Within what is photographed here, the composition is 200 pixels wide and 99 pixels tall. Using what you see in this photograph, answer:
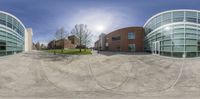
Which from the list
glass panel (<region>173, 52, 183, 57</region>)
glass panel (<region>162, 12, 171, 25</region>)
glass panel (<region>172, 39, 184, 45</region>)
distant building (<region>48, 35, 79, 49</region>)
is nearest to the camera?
glass panel (<region>173, 52, 183, 57</region>)

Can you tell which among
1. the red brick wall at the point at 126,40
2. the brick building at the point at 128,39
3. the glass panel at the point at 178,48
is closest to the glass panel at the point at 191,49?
the glass panel at the point at 178,48

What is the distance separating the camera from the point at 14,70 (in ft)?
Answer: 48.6

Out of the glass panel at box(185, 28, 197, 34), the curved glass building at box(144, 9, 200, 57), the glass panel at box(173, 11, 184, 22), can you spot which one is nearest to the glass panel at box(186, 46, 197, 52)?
the curved glass building at box(144, 9, 200, 57)

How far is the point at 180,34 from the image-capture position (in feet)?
76.4

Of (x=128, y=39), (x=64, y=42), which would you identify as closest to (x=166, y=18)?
(x=128, y=39)

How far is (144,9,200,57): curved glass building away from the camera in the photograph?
74.2 feet

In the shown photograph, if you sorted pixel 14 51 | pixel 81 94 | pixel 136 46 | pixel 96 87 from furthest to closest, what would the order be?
pixel 136 46 → pixel 14 51 → pixel 96 87 → pixel 81 94

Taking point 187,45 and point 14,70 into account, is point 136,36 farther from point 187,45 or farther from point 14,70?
point 14,70

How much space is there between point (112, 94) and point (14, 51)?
22.4 m

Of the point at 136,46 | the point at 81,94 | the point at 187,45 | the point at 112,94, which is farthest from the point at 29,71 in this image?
the point at 136,46

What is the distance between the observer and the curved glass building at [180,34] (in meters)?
22.6

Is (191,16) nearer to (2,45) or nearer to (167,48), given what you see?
(167,48)

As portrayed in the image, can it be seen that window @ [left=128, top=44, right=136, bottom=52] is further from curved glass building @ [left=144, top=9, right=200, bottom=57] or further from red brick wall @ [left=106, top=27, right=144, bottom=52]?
curved glass building @ [left=144, top=9, right=200, bottom=57]

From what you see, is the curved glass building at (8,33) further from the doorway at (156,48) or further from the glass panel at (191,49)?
the glass panel at (191,49)
